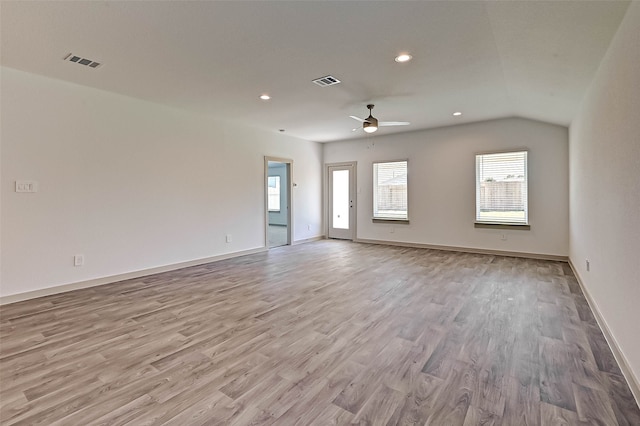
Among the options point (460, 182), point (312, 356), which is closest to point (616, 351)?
point (312, 356)

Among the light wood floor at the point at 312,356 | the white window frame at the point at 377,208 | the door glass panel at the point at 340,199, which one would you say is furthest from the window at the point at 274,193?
the light wood floor at the point at 312,356

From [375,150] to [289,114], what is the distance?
121 inches

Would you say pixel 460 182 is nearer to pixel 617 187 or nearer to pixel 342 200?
pixel 342 200

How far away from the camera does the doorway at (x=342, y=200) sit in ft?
27.9

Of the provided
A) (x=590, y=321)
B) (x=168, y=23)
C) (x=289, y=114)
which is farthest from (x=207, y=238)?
(x=590, y=321)

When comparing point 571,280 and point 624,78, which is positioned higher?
point 624,78

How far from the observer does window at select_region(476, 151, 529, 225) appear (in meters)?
6.18

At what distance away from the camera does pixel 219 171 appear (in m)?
6.13

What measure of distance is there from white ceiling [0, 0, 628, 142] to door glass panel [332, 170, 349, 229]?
376cm

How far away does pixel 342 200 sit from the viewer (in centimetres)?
877

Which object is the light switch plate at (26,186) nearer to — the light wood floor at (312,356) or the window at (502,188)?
the light wood floor at (312,356)

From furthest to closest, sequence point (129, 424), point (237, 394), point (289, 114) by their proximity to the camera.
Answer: point (289, 114) < point (237, 394) < point (129, 424)

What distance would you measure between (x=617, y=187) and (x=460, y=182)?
173 inches

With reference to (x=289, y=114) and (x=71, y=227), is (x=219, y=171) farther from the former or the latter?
(x=71, y=227)
